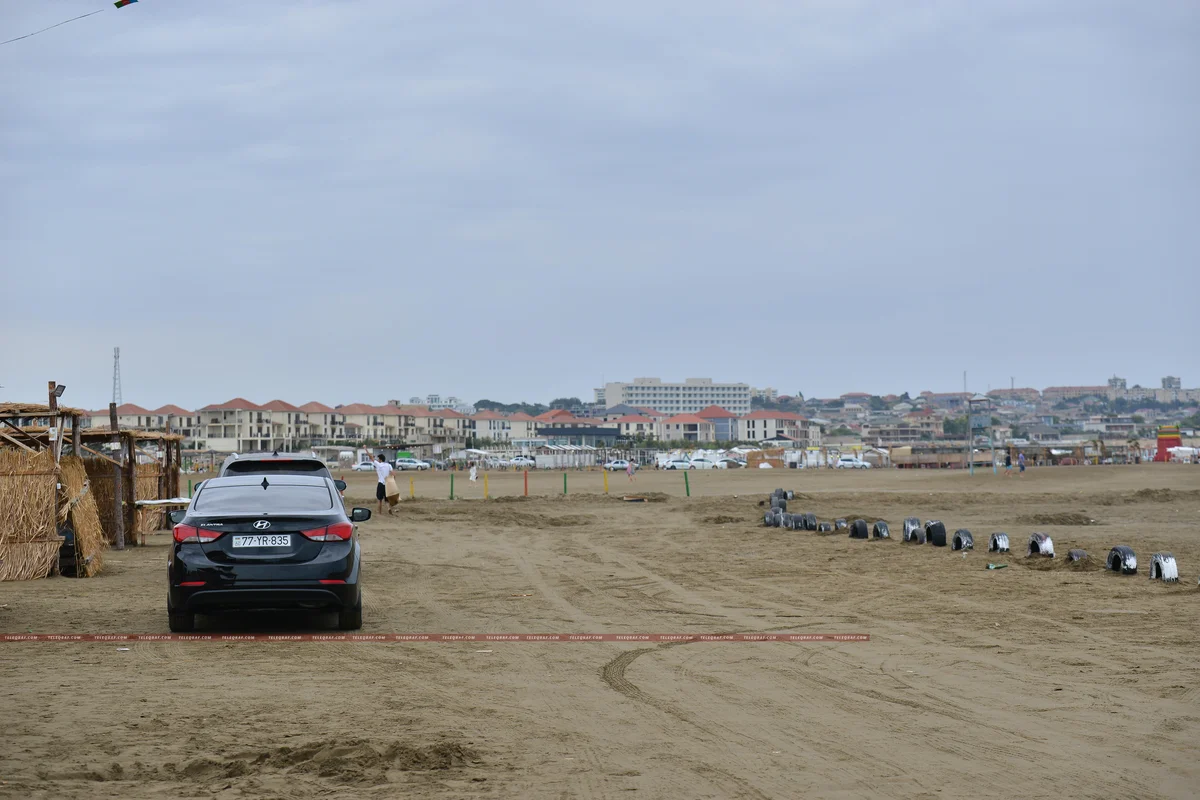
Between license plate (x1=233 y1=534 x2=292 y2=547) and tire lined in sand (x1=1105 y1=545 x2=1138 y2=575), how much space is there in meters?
10.5

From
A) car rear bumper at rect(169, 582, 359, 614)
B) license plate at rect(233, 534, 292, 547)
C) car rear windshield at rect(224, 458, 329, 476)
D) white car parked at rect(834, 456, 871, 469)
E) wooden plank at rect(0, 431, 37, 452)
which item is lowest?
white car parked at rect(834, 456, 871, 469)

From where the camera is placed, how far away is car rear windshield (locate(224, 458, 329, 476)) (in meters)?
14.2

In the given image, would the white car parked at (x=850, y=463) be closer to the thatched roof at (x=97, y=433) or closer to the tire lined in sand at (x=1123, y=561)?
the thatched roof at (x=97, y=433)

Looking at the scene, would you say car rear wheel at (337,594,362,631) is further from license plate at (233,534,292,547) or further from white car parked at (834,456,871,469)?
white car parked at (834,456,871,469)

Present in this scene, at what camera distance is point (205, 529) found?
10945mm

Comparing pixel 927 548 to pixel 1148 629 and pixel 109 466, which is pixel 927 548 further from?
pixel 109 466

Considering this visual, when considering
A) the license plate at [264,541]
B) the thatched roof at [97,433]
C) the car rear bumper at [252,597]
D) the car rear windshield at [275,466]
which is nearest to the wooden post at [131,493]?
the thatched roof at [97,433]

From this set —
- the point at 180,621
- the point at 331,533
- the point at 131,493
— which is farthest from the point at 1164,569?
the point at 131,493

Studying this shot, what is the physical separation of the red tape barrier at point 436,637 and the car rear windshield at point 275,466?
327cm

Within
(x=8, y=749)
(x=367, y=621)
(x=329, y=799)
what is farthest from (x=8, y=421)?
(x=329, y=799)

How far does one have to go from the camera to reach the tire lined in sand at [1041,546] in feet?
56.7

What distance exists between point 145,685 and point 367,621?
4062 millimetres

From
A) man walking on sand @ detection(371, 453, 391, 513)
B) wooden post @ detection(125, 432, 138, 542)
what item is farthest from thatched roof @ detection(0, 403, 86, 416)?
man walking on sand @ detection(371, 453, 391, 513)

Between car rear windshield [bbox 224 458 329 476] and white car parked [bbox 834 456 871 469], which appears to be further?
white car parked [bbox 834 456 871 469]
